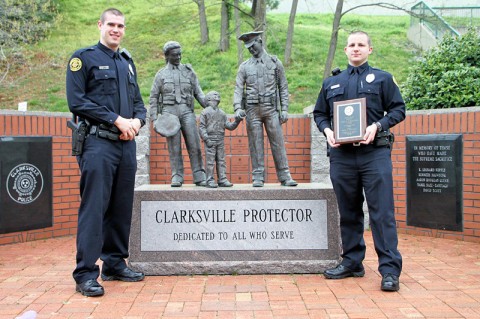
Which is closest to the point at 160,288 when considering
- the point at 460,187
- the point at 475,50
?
the point at 460,187

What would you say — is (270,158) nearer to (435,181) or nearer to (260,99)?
(435,181)

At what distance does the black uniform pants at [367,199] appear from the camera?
4715 millimetres

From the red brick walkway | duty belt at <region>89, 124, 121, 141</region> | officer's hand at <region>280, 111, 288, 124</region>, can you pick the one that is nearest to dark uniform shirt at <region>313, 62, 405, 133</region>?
officer's hand at <region>280, 111, 288, 124</region>

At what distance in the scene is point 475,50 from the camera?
8.17 m

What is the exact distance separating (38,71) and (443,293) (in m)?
18.7

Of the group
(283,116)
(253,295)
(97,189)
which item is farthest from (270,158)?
(97,189)

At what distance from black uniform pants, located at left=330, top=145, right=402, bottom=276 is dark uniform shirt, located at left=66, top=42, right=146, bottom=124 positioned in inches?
74.0

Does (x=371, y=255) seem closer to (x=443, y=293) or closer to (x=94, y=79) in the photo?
(x=443, y=293)

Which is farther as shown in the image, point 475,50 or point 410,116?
point 475,50

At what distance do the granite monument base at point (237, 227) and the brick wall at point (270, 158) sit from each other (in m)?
2.53

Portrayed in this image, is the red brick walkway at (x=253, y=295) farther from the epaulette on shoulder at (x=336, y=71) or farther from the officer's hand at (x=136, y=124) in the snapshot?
the epaulette on shoulder at (x=336, y=71)

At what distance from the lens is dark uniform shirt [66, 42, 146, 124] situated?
4.54 m

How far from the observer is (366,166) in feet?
15.8

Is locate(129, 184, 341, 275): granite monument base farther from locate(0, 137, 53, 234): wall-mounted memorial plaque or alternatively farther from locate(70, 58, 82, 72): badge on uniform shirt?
locate(0, 137, 53, 234): wall-mounted memorial plaque
